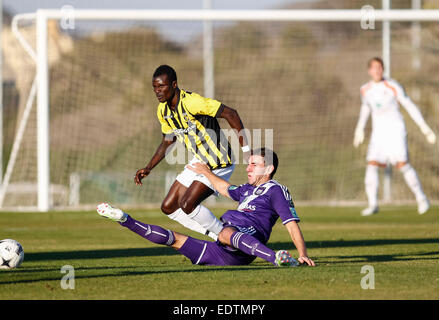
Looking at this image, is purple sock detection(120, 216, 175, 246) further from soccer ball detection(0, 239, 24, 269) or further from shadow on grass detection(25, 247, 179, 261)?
shadow on grass detection(25, 247, 179, 261)

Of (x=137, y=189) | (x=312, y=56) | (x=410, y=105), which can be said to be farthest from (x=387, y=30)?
(x=312, y=56)

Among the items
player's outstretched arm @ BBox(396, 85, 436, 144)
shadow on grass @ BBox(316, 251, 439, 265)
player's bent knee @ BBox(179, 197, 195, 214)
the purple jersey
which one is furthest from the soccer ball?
player's outstretched arm @ BBox(396, 85, 436, 144)

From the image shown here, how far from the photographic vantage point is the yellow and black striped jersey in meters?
9.37

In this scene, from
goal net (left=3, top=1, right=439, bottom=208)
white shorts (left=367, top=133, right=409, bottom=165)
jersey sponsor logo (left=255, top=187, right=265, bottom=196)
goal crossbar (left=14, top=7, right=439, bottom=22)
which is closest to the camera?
jersey sponsor logo (left=255, top=187, right=265, bottom=196)

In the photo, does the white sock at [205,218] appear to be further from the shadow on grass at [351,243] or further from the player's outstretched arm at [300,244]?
the player's outstretched arm at [300,244]

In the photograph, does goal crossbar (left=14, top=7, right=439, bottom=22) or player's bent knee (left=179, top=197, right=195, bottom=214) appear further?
goal crossbar (left=14, top=7, right=439, bottom=22)

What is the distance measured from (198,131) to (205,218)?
0.98 meters

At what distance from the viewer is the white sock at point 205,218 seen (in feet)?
31.1

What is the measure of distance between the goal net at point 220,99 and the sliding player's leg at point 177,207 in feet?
33.1

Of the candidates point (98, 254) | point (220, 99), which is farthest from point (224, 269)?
point (220, 99)

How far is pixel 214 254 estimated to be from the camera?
8.05m

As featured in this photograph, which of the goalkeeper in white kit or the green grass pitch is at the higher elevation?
the goalkeeper in white kit

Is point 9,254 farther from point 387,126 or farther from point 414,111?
point 387,126

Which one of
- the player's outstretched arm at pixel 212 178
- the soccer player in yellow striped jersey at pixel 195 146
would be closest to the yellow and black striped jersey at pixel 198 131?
the soccer player in yellow striped jersey at pixel 195 146
